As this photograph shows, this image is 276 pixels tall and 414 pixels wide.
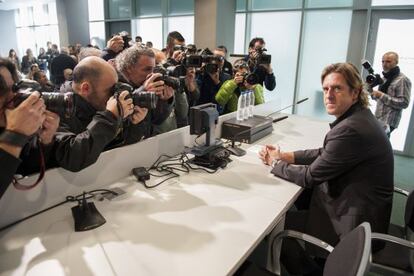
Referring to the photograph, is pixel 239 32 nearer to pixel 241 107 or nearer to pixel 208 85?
pixel 208 85

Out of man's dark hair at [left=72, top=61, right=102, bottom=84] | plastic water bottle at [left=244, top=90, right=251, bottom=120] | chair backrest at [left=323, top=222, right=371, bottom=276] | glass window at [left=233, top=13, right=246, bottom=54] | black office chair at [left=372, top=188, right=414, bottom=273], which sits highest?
glass window at [left=233, top=13, right=246, bottom=54]

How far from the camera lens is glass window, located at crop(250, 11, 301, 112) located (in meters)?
4.92

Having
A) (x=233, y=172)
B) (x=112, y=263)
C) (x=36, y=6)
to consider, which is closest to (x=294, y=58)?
(x=233, y=172)

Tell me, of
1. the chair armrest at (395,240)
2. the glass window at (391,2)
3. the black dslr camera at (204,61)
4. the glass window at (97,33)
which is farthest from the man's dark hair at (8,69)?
the glass window at (97,33)

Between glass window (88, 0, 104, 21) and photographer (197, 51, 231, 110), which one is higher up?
glass window (88, 0, 104, 21)

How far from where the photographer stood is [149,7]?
6.37 metres

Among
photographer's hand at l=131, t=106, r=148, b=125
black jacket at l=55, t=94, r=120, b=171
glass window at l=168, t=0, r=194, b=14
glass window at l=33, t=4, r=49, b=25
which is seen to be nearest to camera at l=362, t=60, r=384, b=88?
photographer's hand at l=131, t=106, r=148, b=125

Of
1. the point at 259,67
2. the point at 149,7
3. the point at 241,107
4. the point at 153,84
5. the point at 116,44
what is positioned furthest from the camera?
the point at 149,7

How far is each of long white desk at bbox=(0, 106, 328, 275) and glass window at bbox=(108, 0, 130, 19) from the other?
19.7 ft

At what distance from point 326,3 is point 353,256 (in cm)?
463

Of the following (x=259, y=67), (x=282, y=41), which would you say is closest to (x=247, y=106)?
(x=259, y=67)

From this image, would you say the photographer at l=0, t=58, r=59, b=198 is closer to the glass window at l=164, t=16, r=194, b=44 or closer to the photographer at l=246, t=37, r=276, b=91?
the photographer at l=246, t=37, r=276, b=91

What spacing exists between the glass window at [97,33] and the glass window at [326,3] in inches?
199

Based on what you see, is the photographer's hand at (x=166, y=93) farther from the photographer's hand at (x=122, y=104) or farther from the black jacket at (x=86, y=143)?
the black jacket at (x=86, y=143)
